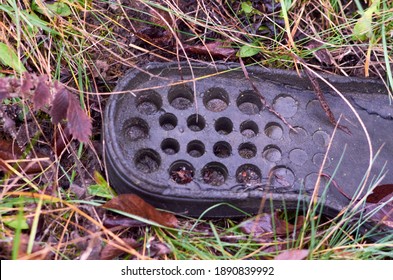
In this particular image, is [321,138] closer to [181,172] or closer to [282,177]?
[282,177]

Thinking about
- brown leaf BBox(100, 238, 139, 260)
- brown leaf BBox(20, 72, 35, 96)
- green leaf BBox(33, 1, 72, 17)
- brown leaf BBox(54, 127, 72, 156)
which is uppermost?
Result: green leaf BBox(33, 1, 72, 17)

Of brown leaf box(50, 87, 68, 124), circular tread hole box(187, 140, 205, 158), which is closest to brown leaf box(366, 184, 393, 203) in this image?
circular tread hole box(187, 140, 205, 158)

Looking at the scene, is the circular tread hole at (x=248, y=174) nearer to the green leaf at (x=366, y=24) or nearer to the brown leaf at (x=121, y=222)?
the brown leaf at (x=121, y=222)

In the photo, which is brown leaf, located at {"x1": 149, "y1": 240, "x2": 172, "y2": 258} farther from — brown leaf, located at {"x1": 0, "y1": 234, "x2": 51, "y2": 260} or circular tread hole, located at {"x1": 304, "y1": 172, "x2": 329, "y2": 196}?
circular tread hole, located at {"x1": 304, "y1": 172, "x2": 329, "y2": 196}

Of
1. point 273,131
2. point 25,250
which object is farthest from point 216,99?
point 25,250

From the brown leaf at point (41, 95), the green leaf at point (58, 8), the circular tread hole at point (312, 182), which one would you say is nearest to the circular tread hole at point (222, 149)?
the circular tread hole at point (312, 182)

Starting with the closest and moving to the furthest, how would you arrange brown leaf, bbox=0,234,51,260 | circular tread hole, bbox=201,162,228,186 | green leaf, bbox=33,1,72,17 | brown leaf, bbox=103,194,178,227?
brown leaf, bbox=0,234,51,260
brown leaf, bbox=103,194,178,227
circular tread hole, bbox=201,162,228,186
green leaf, bbox=33,1,72,17

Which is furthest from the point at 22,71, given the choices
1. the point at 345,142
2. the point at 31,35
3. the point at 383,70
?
the point at 383,70
